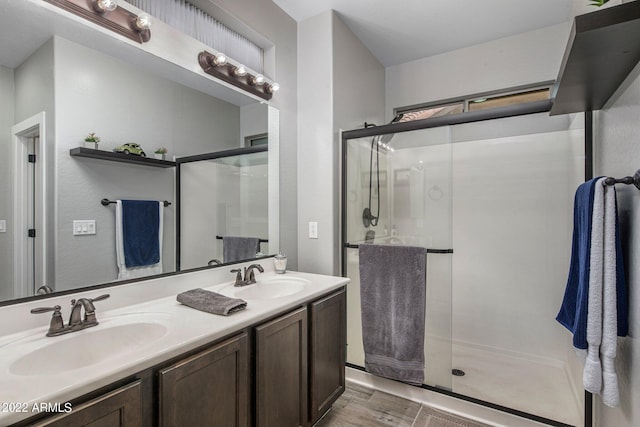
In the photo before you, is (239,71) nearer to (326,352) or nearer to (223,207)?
(223,207)

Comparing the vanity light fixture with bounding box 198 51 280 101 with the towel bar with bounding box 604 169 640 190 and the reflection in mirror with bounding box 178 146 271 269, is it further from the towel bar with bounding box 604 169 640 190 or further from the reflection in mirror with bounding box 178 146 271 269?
the towel bar with bounding box 604 169 640 190

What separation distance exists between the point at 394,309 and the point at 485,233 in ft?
4.23

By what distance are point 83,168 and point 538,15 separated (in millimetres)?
3272

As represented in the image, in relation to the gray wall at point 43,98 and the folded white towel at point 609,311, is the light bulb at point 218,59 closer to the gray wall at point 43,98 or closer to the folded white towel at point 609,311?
the gray wall at point 43,98

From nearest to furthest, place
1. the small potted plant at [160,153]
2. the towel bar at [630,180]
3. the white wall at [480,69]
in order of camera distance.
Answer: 1. the towel bar at [630,180]
2. the small potted plant at [160,153]
3. the white wall at [480,69]

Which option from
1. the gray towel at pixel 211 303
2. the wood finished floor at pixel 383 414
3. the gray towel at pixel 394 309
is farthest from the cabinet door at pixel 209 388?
the gray towel at pixel 394 309

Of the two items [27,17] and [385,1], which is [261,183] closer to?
[27,17]

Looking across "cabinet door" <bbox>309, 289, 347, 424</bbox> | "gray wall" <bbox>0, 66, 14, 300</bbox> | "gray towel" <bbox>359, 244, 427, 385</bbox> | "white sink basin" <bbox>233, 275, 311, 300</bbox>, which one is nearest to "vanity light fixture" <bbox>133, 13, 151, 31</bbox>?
"gray wall" <bbox>0, 66, 14, 300</bbox>

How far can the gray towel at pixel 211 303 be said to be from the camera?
1.31 meters

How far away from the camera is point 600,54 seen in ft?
3.21

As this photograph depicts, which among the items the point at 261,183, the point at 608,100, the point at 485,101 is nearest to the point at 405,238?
the point at 261,183

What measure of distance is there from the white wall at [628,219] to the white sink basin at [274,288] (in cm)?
144

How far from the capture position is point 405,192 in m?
2.31

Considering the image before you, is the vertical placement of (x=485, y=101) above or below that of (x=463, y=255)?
above
